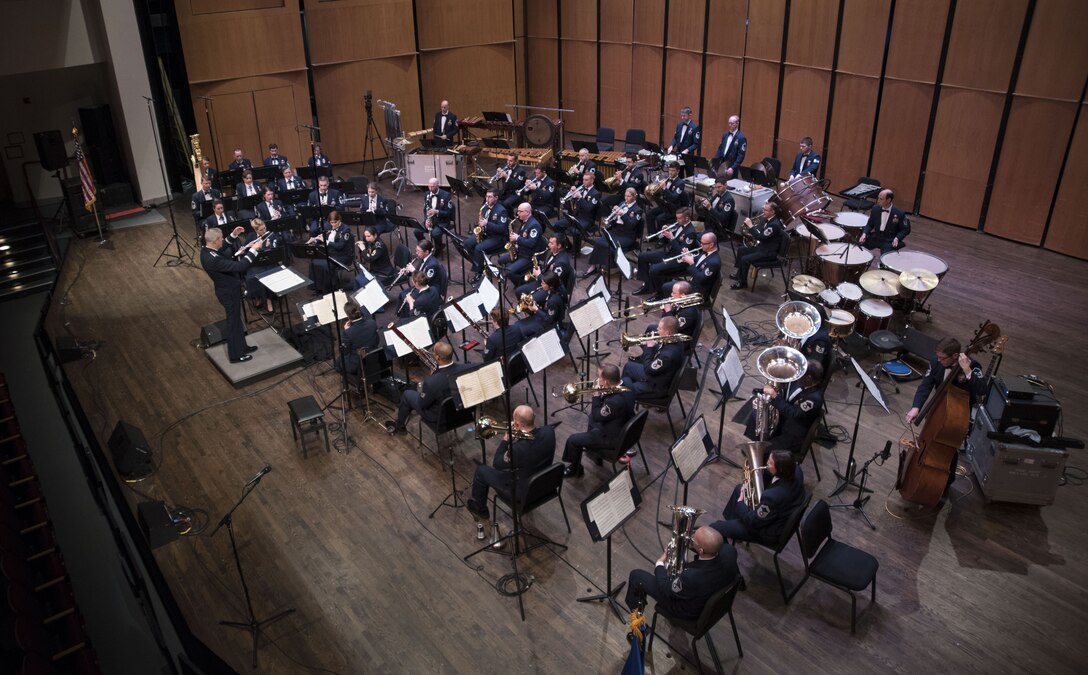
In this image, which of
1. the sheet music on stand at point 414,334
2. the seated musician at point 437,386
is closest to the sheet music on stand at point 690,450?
the seated musician at point 437,386

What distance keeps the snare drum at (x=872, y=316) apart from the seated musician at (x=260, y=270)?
8142 mm

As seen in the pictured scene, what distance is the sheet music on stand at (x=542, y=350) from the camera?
7.80 meters

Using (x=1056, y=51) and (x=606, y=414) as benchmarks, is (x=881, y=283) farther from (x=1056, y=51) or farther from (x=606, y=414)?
(x=1056, y=51)

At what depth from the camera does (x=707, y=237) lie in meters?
10.4

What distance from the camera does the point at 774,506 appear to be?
21.2ft

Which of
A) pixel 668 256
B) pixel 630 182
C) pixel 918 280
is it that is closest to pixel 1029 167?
pixel 918 280

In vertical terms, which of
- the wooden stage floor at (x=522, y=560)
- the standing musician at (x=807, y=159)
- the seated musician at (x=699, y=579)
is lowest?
the wooden stage floor at (x=522, y=560)

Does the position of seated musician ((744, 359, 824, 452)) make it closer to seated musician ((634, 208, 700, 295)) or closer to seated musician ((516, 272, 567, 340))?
seated musician ((516, 272, 567, 340))

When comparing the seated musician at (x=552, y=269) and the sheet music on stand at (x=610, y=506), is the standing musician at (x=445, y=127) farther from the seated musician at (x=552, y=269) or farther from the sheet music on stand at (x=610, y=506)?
the sheet music on stand at (x=610, y=506)

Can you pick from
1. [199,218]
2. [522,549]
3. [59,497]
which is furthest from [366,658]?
[199,218]

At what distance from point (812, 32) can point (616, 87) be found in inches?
216

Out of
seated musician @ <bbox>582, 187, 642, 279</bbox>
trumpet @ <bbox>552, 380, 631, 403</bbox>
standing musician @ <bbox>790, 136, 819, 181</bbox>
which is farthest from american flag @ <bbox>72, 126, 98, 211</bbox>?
standing musician @ <bbox>790, 136, 819, 181</bbox>

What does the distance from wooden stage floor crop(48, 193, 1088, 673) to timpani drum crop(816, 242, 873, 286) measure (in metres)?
1.63

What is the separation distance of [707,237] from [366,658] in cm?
666
